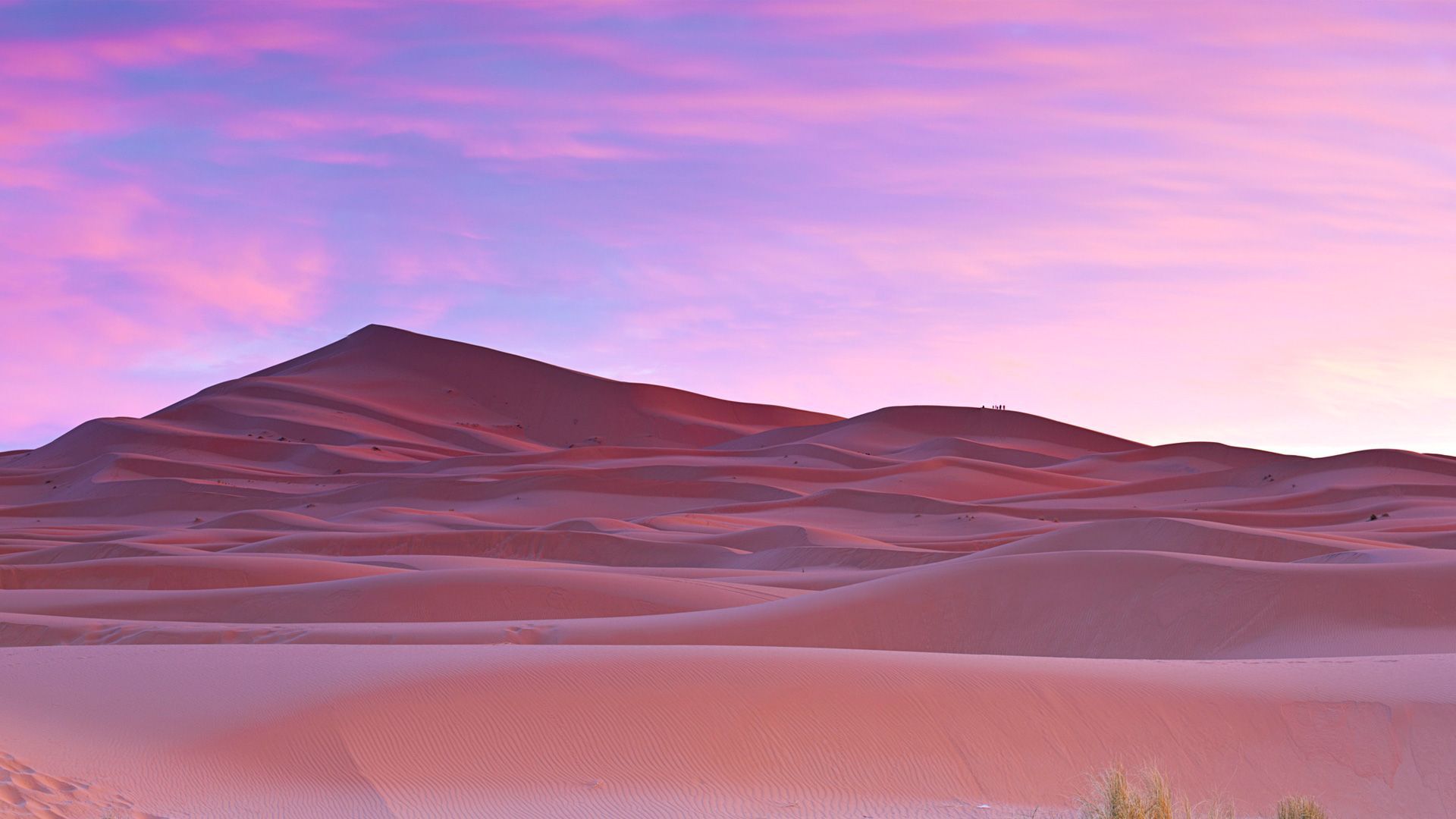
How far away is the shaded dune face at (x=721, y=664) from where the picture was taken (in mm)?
7508

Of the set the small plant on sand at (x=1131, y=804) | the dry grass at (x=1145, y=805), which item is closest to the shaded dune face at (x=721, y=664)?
the dry grass at (x=1145, y=805)

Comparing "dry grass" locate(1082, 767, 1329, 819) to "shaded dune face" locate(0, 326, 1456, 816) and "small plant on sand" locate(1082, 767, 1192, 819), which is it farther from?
"shaded dune face" locate(0, 326, 1456, 816)

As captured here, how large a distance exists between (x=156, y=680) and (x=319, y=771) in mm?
2204

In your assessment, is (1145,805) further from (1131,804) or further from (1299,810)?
(1299,810)

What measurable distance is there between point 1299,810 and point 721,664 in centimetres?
394

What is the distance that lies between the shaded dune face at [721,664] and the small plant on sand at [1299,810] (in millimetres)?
1491

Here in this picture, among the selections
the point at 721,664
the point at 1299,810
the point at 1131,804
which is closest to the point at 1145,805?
the point at 1131,804

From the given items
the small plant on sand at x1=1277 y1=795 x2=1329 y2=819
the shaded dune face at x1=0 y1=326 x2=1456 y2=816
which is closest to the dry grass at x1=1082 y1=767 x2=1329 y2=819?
the small plant on sand at x1=1277 y1=795 x2=1329 y2=819

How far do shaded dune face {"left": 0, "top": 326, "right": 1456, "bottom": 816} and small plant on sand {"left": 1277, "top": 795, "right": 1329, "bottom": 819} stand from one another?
1.49 metres

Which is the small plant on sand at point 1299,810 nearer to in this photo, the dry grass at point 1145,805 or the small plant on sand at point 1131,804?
the dry grass at point 1145,805

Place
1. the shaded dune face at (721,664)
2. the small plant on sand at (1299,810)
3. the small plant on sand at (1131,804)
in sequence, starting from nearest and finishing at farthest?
the small plant on sand at (1131,804) < the small plant on sand at (1299,810) < the shaded dune face at (721,664)

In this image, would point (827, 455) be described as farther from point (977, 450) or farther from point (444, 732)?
point (444, 732)

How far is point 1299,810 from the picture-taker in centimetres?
639

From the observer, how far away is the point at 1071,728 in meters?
8.80
